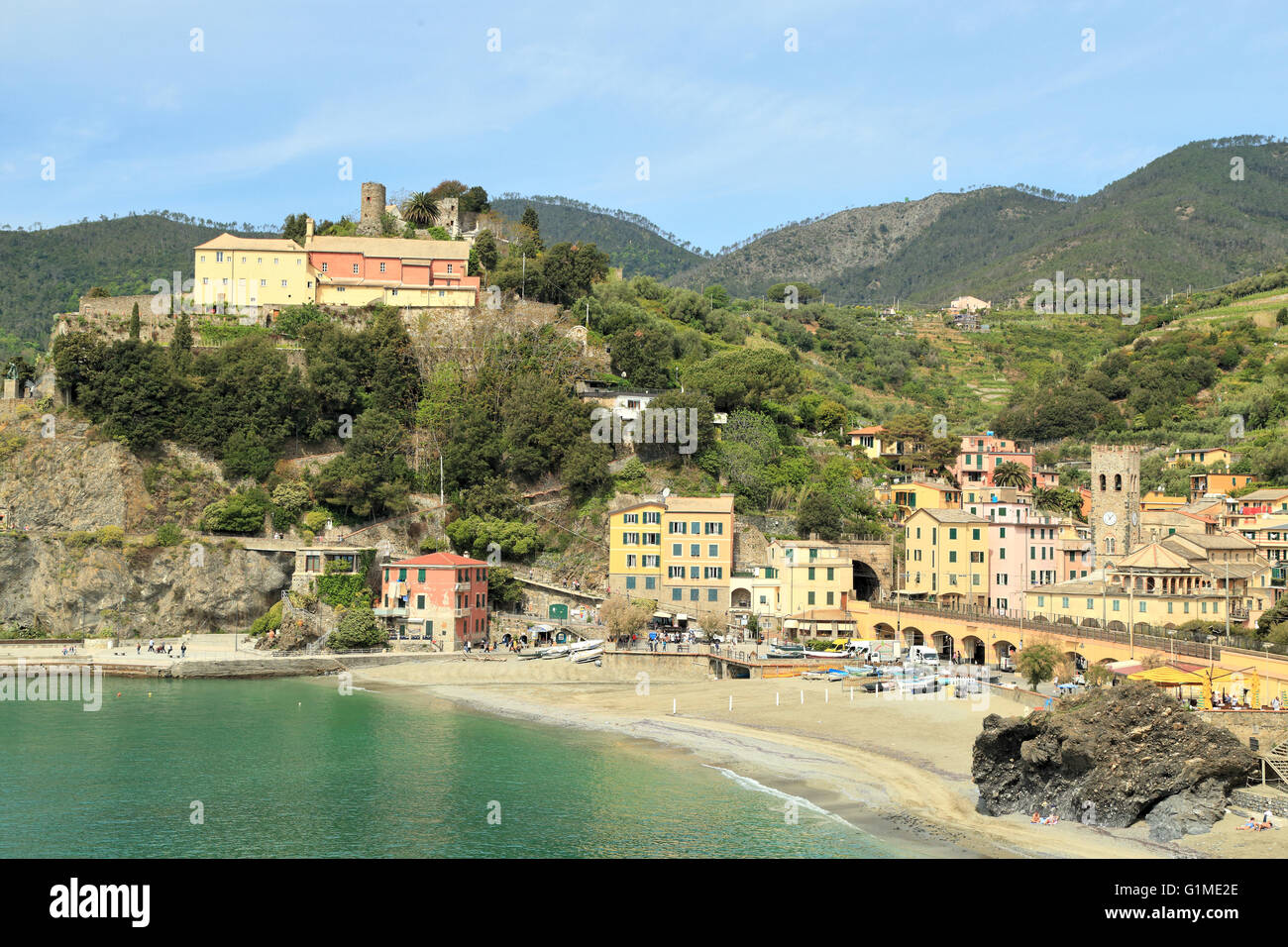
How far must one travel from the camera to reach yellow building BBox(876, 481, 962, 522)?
58625 mm

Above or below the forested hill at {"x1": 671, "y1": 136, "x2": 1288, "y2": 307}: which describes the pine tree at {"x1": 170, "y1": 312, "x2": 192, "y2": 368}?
below

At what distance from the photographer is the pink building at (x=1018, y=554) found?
51156mm

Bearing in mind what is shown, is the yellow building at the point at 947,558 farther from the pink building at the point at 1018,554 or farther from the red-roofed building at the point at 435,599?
the red-roofed building at the point at 435,599

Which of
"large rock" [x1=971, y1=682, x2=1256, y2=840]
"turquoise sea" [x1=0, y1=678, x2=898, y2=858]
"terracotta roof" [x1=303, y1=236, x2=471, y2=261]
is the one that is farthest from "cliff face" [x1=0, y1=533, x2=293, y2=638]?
"large rock" [x1=971, y1=682, x2=1256, y2=840]

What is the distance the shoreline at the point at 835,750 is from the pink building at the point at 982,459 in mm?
29298

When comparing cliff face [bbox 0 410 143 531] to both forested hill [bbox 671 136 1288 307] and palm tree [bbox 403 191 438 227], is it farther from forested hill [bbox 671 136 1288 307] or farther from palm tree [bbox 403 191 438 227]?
forested hill [bbox 671 136 1288 307]

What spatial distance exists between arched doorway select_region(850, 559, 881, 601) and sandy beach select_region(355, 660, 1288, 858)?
15.0 meters

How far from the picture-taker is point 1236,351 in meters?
90.1

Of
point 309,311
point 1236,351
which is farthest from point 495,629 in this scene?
point 1236,351

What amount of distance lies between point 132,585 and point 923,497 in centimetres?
4046

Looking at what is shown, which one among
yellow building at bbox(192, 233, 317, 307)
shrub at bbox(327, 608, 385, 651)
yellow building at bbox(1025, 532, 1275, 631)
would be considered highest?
yellow building at bbox(192, 233, 317, 307)

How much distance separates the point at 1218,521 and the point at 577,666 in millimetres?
33387
